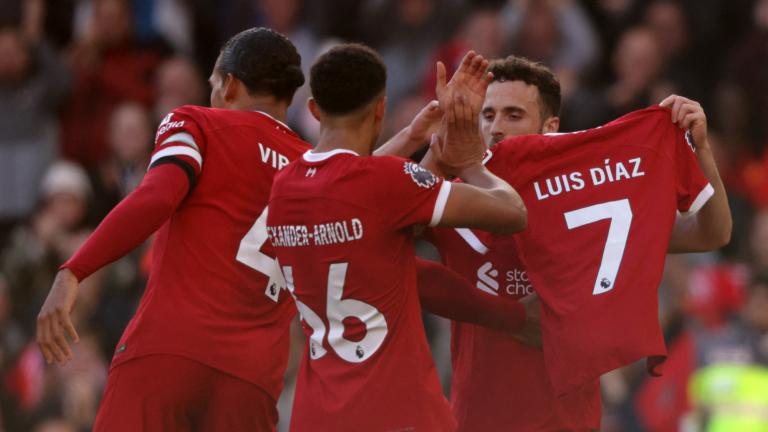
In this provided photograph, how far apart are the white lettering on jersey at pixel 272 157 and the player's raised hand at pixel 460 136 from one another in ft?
2.29

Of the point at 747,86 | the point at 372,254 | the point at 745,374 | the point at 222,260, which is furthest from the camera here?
the point at 747,86

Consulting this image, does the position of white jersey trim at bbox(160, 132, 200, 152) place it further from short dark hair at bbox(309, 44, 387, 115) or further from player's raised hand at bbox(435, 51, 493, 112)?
player's raised hand at bbox(435, 51, 493, 112)

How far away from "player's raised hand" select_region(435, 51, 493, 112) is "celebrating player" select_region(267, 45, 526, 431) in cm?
30

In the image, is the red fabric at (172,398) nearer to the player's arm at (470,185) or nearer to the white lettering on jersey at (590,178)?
the player's arm at (470,185)

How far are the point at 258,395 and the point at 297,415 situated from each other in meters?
0.54

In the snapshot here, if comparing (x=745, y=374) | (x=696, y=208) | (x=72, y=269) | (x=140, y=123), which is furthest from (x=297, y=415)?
(x=140, y=123)

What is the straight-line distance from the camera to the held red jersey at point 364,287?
5.55 metres

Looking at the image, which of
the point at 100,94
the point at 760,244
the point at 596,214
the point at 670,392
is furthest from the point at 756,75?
the point at 596,214

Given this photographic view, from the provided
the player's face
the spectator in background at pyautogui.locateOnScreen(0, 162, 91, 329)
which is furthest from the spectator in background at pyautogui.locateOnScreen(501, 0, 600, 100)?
the player's face

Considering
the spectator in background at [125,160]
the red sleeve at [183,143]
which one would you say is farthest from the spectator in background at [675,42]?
the red sleeve at [183,143]

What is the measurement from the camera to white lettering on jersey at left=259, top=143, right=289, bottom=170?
6258mm

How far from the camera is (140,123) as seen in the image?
40.4ft

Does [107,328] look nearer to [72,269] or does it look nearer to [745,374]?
[745,374]

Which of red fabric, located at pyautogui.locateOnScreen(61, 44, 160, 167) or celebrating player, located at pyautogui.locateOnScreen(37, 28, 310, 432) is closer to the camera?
celebrating player, located at pyautogui.locateOnScreen(37, 28, 310, 432)
